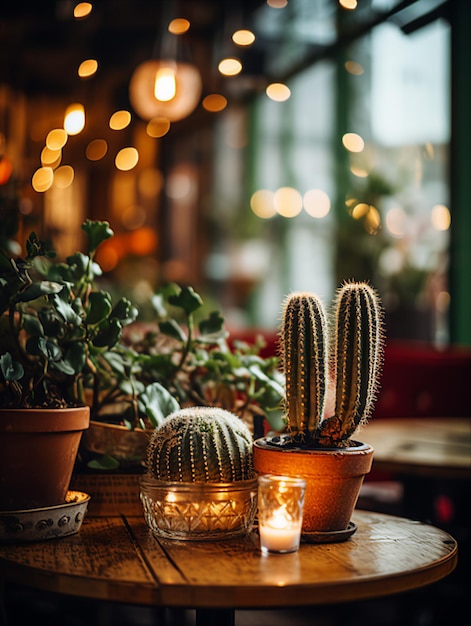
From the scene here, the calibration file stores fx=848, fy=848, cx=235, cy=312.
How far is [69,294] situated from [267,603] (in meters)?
0.64

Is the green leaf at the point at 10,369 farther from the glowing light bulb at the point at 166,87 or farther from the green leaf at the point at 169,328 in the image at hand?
the glowing light bulb at the point at 166,87

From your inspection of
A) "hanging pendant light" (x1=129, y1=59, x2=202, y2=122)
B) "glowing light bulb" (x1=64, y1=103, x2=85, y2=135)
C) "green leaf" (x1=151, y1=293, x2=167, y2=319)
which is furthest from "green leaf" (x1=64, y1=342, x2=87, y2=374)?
"hanging pendant light" (x1=129, y1=59, x2=202, y2=122)

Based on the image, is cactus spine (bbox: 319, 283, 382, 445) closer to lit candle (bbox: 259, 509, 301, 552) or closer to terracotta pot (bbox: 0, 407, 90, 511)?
lit candle (bbox: 259, 509, 301, 552)

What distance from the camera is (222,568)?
3.76 feet

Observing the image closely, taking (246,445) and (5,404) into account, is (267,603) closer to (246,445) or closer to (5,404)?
(246,445)

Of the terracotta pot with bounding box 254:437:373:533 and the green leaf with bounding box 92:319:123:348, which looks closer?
the terracotta pot with bounding box 254:437:373:533

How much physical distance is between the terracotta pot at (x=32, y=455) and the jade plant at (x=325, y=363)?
1.22 feet

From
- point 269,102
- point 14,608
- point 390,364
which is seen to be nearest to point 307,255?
point 269,102

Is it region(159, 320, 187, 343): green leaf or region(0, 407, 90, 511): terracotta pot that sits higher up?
region(159, 320, 187, 343): green leaf

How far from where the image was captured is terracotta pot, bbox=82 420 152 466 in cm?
155

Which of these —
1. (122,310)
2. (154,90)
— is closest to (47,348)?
(122,310)

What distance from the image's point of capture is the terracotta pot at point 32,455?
4.38ft

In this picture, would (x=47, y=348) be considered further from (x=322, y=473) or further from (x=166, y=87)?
(x=166, y=87)

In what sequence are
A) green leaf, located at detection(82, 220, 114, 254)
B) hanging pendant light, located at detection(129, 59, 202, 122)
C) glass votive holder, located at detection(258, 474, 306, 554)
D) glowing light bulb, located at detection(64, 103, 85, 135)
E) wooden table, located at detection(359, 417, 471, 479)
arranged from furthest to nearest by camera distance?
hanging pendant light, located at detection(129, 59, 202, 122) < glowing light bulb, located at detection(64, 103, 85, 135) < wooden table, located at detection(359, 417, 471, 479) < green leaf, located at detection(82, 220, 114, 254) < glass votive holder, located at detection(258, 474, 306, 554)
